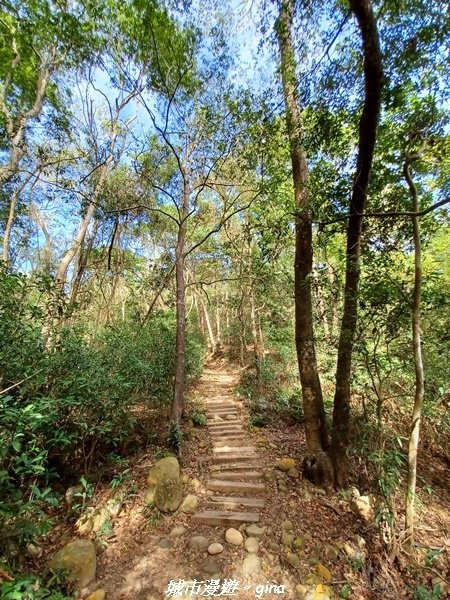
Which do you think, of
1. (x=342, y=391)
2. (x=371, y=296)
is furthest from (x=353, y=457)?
(x=371, y=296)

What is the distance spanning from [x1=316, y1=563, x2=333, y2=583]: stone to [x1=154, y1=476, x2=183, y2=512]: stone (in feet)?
5.66

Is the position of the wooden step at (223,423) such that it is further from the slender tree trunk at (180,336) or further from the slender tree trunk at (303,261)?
the slender tree trunk at (303,261)

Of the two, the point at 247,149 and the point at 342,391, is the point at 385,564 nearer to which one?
the point at 342,391

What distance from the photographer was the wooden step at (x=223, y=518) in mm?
3180

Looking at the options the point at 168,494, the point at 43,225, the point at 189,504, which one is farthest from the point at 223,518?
the point at 43,225

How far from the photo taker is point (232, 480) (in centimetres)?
392

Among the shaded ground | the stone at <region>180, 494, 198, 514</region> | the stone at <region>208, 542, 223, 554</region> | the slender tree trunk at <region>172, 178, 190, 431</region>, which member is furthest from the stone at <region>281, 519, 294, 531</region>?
the slender tree trunk at <region>172, 178, 190, 431</region>

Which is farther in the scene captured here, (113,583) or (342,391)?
(342,391)

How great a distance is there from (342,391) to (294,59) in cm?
452

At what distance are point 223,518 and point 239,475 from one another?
0.83 metres

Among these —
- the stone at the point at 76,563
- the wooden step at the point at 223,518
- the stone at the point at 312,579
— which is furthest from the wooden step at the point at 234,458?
the stone at the point at 76,563

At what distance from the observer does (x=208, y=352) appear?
14953mm

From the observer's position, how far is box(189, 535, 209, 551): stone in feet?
9.54

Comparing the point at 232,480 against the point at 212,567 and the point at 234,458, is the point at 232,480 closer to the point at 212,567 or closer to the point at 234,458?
the point at 234,458
